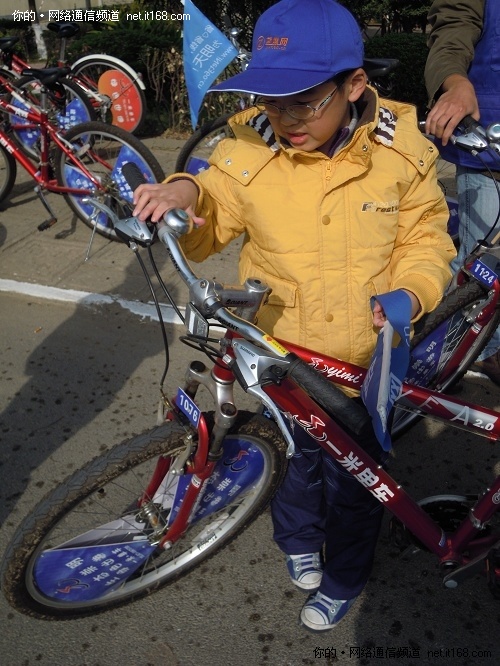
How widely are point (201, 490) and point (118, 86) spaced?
5.98 meters

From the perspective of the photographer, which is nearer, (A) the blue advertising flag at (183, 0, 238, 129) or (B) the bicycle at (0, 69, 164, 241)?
(A) the blue advertising flag at (183, 0, 238, 129)

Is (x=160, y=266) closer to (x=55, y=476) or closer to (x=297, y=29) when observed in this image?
(x=55, y=476)

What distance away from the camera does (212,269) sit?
4535 millimetres

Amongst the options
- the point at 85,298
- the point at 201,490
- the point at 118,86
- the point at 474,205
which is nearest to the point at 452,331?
the point at 474,205

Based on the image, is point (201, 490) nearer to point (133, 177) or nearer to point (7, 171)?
point (133, 177)

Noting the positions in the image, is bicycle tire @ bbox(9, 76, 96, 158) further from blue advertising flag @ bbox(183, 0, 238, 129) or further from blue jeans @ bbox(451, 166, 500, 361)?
blue jeans @ bbox(451, 166, 500, 361)

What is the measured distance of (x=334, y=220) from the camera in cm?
188

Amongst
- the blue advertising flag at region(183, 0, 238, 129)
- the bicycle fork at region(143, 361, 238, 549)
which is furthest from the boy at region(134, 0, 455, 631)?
the blue advertising flag at region(183, 0, 238, 129)

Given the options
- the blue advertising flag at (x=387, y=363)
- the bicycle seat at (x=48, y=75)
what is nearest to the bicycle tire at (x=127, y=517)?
the blue advertising flag at (x=387, y=363)

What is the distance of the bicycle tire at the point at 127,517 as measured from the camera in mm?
1999

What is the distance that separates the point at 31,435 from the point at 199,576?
1175 millimetres

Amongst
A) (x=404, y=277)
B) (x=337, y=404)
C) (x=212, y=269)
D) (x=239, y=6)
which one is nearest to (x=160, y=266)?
(x=212, y=269)

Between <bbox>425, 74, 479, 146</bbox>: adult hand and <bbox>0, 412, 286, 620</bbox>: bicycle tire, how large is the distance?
121 centimetres

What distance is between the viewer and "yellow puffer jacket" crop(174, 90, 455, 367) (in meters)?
1.87
